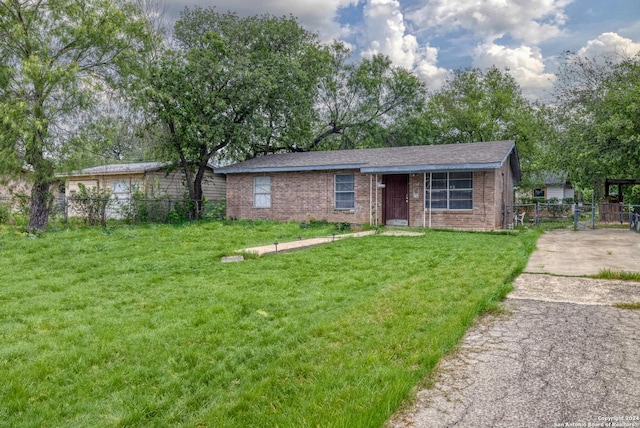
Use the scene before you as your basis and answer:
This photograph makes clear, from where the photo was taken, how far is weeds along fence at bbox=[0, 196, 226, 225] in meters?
14.9

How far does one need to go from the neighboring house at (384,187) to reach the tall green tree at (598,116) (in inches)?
99.0

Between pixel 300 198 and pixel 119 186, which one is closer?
pixel 300 198

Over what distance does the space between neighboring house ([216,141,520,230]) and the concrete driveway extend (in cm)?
977

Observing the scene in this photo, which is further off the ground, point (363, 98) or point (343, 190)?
point (363, 98)

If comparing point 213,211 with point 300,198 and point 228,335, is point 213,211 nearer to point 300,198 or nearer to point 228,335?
point 300,198

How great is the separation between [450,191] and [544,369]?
1273cm

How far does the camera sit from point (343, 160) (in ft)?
56.0

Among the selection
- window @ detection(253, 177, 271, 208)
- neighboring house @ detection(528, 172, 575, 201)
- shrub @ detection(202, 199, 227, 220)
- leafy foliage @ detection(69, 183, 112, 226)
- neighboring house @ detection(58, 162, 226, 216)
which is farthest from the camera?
neighboring house @ detection(528, 172, 575, 201)

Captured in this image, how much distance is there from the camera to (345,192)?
55.0 feet

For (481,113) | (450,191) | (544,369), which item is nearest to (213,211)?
(450,191)

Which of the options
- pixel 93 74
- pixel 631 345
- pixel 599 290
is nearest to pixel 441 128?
pixel 93 74

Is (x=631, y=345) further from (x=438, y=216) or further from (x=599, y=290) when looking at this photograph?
(x=438, y=216)

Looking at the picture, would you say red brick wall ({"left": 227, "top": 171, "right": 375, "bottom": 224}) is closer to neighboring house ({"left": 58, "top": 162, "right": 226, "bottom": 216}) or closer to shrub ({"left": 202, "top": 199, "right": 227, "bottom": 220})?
shrub ({"left": 202, "top": 199, "right": 227, "bottom": 220})

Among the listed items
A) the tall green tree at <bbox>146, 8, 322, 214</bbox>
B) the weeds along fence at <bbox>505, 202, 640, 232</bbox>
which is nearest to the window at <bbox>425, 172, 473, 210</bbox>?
the weeds along fence at <bbox>505, 202, 640, 232</bbox>
